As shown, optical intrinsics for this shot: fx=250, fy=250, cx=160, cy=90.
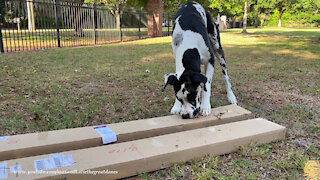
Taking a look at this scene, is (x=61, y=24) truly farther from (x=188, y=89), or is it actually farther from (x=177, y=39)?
(x=188, y=89)

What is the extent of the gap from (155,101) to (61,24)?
1188cm

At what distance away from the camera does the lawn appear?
2.89m

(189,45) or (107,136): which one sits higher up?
(189,45)

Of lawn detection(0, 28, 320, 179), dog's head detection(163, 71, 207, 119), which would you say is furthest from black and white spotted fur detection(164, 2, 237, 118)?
lawn detection(0, 28, 320, 179)

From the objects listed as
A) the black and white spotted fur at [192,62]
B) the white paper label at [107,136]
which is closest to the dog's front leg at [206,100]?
the black and white spotted fur at [192,62]

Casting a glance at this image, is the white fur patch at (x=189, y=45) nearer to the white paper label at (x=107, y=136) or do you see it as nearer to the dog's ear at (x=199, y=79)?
the dog's ear at (x=199, y=79)

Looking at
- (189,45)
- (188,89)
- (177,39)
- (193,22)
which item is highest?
(193,22)

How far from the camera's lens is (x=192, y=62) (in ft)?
12.3

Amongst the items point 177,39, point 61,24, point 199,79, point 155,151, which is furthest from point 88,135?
point 61,24

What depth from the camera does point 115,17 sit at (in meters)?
18.8

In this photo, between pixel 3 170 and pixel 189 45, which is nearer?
pixel 3 170

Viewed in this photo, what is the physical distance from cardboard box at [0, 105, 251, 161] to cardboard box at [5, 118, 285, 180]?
0.25 meters

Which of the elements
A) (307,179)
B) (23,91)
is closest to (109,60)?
(23,91)

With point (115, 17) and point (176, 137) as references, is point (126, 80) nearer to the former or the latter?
point (176, 137)
